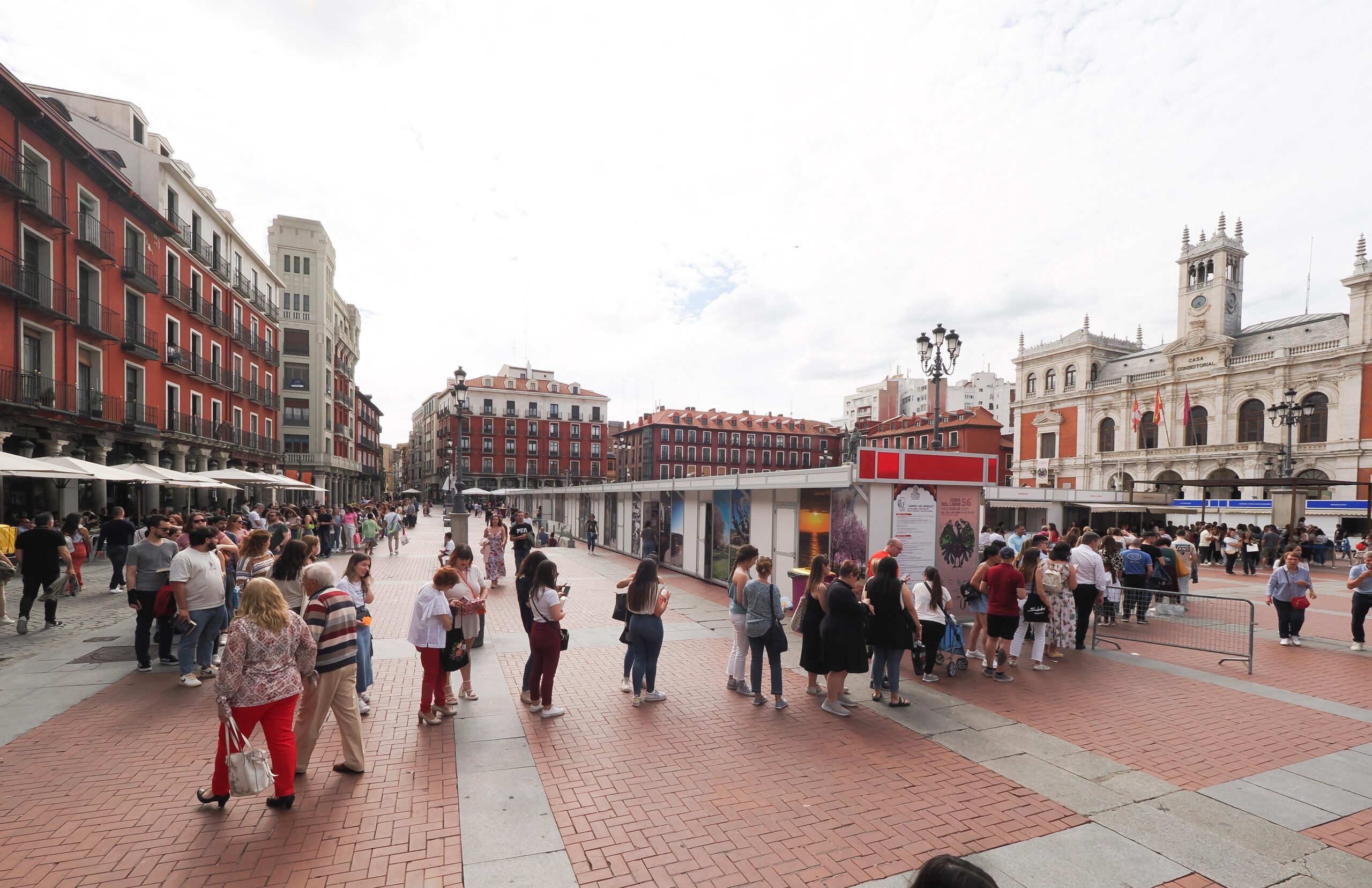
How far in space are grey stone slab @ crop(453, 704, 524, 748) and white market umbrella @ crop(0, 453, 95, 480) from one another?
9.79 metres

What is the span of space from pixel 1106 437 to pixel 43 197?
68.4m

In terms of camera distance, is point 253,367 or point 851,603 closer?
point 851,603

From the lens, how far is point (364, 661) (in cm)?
615

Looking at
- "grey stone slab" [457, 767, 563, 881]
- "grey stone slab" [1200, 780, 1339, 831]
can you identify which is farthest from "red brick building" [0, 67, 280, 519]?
"grey stone slab" [1200, 780, 1339, 831]

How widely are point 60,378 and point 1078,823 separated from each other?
26.7 m

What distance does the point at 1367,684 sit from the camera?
8062 millimetres

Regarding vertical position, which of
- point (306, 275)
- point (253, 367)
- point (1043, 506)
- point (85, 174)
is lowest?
point (1043, 506)

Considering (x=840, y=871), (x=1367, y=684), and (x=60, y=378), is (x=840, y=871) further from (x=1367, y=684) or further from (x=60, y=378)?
(x=60, y=378)

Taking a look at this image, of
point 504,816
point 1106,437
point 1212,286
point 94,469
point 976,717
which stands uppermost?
point 1212,286

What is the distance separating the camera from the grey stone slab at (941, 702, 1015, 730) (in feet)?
20.8

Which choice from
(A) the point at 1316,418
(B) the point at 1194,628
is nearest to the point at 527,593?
(B) the point at 1194,628

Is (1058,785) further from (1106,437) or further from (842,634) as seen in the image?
(1106,437)

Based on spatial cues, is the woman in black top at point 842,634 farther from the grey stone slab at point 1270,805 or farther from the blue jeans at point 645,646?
the grey stone slab at point 1270,805

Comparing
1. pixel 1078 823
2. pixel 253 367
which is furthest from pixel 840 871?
pixel 253 367
